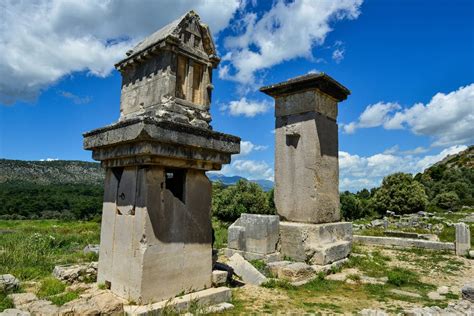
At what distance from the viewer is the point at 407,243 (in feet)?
35.0

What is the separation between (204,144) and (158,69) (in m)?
1.08

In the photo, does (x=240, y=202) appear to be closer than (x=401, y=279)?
No

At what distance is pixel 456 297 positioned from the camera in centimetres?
517

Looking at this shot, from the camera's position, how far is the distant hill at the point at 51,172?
77.5 meters

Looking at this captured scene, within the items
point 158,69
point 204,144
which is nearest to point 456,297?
point 204,144

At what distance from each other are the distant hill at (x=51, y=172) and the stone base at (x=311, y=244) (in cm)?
6556

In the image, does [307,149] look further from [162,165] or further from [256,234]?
[162,165]

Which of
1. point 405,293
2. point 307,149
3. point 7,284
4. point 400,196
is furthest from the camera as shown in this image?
point 400,196

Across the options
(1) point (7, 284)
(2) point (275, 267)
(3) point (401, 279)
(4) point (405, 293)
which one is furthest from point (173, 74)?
(3) point (401, 279)

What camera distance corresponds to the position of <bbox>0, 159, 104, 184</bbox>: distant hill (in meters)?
77.5

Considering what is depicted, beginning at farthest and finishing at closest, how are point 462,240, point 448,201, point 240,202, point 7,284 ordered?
point 240,202 → point 448,201 → point 462,240 → point 7,284

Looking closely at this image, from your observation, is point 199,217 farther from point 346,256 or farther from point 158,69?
point 346,256

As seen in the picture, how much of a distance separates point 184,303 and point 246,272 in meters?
2.15

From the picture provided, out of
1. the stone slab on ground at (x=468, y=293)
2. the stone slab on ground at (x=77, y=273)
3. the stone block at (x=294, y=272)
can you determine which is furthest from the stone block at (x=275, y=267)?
the stone slab on ground at (x=77, y=273)
